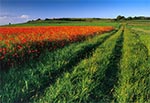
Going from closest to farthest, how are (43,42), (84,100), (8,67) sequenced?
(84,100) → (8,67) → (43,42)

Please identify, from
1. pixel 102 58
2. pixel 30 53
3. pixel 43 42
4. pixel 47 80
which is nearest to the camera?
pixel 47 80

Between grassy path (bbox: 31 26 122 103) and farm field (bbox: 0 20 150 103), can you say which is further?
farm field (bbox: 0 20 150 103)

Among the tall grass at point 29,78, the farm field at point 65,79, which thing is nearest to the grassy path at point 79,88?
the farm field at point 65,79

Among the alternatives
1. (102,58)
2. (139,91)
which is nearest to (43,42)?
(102,58)

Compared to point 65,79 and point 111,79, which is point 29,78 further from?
point 111,79

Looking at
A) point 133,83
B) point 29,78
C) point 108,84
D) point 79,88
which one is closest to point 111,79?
point 108,84

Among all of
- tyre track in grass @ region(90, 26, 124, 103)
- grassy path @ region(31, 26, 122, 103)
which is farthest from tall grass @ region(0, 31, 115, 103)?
tyre track in grass @ region(90, 26, 124, 103)

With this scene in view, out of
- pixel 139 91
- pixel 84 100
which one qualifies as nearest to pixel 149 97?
pixel 139 91

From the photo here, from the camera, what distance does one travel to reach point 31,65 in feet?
31.0

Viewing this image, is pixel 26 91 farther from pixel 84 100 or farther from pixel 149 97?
pixel 149 97

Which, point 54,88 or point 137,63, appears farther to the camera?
point 137,63

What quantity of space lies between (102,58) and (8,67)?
4.09m

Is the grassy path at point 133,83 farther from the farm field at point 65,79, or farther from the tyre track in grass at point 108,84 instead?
the tyre track in grass at point 108,84

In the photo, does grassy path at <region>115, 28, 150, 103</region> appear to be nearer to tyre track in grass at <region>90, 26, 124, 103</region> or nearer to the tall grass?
tyre track in grass at <region>90, 26, 124, 103</region>
